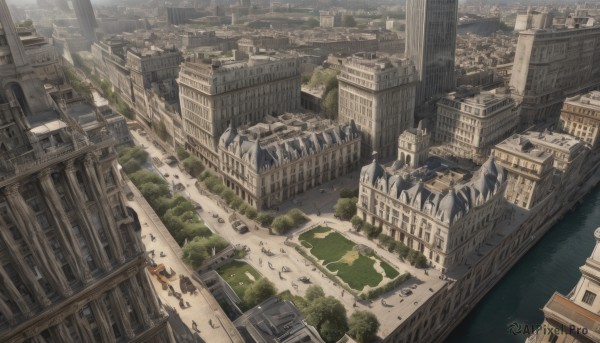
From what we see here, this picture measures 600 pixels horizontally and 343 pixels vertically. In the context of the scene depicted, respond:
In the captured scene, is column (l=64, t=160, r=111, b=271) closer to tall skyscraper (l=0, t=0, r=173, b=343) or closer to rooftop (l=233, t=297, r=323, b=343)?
tall skyscraper (l=0, t=0, r=173, b=343)

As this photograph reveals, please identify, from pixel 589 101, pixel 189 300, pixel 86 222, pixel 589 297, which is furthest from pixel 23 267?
pixel 589 101

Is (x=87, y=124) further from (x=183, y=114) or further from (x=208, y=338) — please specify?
(x=183, y=114)

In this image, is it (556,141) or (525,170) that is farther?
(556,141)

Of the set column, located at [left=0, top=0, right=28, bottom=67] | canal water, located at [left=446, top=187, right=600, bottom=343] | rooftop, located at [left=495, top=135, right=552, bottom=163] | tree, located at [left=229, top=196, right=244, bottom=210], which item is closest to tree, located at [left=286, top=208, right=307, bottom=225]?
tree, located at [left=229, top=196, right=244, bottom=210]

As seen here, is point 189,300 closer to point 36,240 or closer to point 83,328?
point 83,328

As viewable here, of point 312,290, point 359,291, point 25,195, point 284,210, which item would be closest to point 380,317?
point 359,291

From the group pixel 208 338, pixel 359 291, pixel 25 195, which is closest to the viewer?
pixel 25 195
